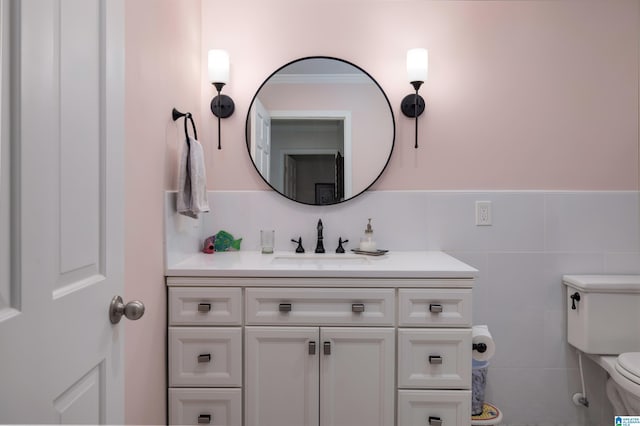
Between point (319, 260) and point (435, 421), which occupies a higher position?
point (319, 260)

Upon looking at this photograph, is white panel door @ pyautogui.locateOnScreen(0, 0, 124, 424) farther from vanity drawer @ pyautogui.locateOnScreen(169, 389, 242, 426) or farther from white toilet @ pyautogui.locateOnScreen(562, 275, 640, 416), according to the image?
white toilet @ pyautogui.locateOnScreen(562, 275, 640, 416)

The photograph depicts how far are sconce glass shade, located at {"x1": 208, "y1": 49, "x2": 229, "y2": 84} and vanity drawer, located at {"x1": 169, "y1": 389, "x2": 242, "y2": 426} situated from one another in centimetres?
142

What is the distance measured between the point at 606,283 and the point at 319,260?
1.31m

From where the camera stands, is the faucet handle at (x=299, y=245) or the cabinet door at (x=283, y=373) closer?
the cabinet door at (x=283, y=373)

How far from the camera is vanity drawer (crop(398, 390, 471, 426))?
1489 mm

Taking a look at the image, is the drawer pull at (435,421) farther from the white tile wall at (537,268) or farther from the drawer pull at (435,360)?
the white tile wall at (537,268)

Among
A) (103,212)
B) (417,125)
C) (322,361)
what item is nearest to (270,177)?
(417,125)

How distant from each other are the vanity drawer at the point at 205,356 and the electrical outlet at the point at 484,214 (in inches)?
50.7

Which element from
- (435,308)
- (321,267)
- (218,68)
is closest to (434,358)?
(435,308)

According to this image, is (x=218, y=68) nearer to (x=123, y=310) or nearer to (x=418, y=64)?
(x=418, y=64)

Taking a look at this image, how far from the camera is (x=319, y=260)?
1.82 meters

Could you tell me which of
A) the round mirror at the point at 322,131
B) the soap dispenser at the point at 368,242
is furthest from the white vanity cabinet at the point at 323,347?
the round mirror at the point at 322,131

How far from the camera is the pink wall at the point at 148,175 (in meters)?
1.26

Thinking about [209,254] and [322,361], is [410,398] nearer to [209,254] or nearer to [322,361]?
[322,361]
